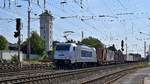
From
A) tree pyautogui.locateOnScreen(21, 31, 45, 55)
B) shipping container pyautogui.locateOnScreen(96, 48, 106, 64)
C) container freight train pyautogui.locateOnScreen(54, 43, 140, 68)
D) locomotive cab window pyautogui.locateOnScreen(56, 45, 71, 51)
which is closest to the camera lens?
container freight train pyautogui.locateOnScreen(54, 43, 140, 68)

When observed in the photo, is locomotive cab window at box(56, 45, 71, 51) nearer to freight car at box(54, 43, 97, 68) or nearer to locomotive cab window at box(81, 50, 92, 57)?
freight car at box(54, 43, 97, 68)

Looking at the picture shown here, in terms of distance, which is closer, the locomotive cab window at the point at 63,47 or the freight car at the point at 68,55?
the freight car at the point at 68,55

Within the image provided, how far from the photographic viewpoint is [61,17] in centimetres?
5391

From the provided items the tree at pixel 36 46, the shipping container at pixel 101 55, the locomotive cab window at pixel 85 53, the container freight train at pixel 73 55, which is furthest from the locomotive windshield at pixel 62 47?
the tree at pixel 36 46

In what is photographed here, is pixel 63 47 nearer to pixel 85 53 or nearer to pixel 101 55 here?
pixel 85 53

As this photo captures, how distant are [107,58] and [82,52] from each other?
24277mm

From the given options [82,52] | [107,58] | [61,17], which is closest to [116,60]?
[107,58]

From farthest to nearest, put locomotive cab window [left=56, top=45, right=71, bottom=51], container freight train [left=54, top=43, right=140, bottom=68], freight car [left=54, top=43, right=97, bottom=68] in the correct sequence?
locomotive cab window [left=56, top=45, right=71, bottom=51] → container freight train [left=54, top=43, right=140, bottom=68] → freight car [left=54, top=43, right=97, bottom=68]

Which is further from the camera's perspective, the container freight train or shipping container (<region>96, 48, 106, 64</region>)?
shipping container (<region>96, 48, 106, 64</region>)

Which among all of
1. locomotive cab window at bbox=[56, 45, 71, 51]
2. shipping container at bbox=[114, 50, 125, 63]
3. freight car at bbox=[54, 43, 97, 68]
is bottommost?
shipping container at bbox=[114, 50, 125, 63]

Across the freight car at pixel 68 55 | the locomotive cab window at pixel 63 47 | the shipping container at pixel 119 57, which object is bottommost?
the shipping container at pixel 119 57

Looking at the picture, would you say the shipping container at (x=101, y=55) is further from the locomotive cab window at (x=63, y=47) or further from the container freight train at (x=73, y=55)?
the locomotive cab window at (x=63, y=47)

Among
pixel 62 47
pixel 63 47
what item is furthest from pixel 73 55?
pixel 62 47

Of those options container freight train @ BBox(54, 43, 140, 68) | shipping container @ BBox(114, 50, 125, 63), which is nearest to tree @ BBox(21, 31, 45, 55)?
shipping container @ BBox(114, 50, 125, 63)
